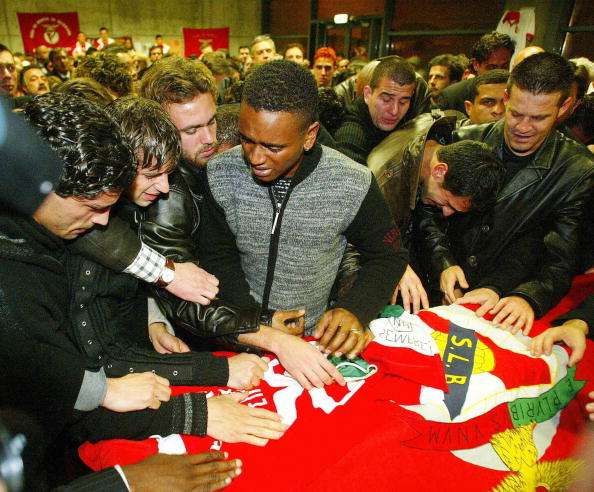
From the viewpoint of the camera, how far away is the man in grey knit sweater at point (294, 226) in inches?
58.6

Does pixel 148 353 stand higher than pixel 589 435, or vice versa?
pixel 148 353

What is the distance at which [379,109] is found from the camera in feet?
9.74

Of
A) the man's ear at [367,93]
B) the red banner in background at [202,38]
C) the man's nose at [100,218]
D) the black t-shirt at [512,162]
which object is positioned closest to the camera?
the man's nose at [100,218]

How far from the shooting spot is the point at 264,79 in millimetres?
1482

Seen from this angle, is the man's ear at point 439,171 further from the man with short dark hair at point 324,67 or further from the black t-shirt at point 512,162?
the man with short dark hair at point 324,67

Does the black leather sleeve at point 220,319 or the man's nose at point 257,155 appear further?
the black leather sleeve at point 220,319

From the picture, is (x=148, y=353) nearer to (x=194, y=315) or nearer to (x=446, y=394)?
(x=194, y=315)

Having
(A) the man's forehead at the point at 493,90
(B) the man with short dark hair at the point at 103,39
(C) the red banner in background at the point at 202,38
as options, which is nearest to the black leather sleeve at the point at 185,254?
(A) the man's forehead at the point at 493,90

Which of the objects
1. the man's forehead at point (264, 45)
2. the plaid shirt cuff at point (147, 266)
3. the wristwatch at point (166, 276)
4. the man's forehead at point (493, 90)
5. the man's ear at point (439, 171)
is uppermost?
the man's forehead at point (264, 45)

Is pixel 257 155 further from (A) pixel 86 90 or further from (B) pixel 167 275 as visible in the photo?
(A) pixel 86 90

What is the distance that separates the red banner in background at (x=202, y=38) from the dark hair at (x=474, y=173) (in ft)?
44.9

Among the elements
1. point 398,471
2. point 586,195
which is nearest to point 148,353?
point 398,471

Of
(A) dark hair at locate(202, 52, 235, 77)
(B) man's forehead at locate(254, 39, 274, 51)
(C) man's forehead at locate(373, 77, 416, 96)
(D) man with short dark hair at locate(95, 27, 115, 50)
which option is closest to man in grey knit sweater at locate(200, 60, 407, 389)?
(C) man's forehead at locate(373, 77, 416, 96)

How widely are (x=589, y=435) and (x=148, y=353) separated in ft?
5.08
